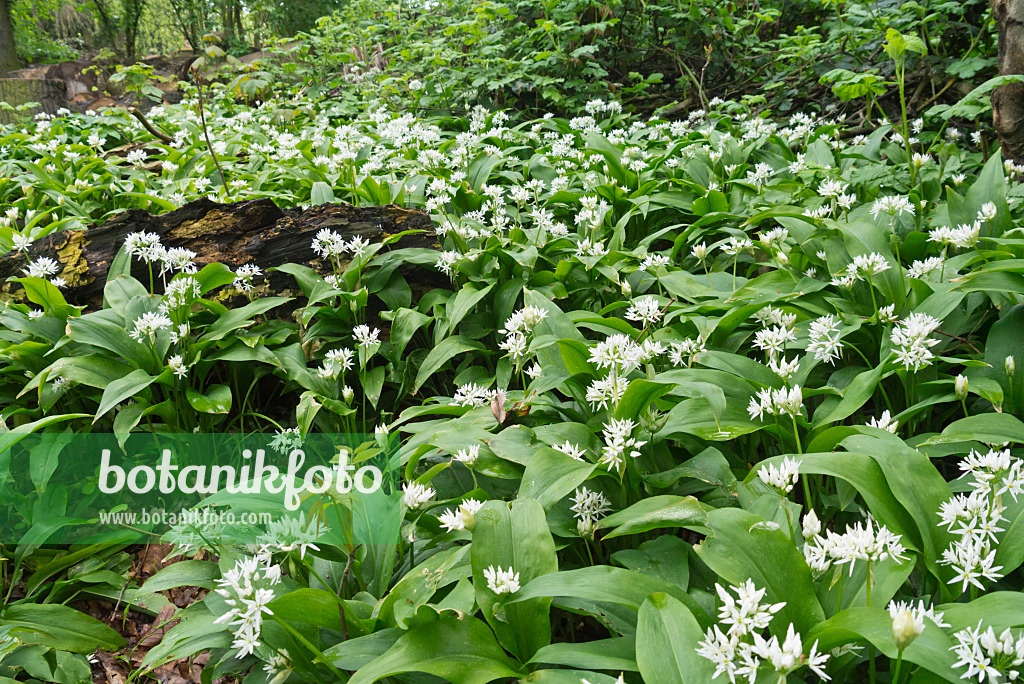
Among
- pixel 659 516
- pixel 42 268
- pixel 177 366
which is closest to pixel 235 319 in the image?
pixel 177 366

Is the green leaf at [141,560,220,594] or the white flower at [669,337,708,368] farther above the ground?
the white flower at [669,337,708,368]

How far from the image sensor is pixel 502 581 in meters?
1.37

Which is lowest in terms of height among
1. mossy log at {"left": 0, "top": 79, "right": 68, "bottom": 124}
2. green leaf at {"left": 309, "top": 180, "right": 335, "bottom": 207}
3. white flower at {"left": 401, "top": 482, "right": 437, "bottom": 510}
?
white flower at {"left": 401, "top": 482, "right": 437, "bottom": 510}

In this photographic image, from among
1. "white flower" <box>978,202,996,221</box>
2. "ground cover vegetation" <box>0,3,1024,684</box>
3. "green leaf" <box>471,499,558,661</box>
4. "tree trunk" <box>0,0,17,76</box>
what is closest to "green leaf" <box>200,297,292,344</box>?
"ground cover vegetation" <box>0,3,1024,684</box>

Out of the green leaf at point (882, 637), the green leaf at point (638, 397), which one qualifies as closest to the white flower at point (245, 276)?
the green leaf at point (638, 397)

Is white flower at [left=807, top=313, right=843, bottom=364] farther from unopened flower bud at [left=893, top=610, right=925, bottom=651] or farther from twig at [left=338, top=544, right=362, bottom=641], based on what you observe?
twig at [left=338, top=544, right=362, bottom=641]

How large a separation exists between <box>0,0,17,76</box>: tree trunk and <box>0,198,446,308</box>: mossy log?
11.0m

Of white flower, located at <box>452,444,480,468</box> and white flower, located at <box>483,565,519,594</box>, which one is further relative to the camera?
white flower, located at <box>452,444,480,468</box>

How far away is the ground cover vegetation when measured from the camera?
1338mm

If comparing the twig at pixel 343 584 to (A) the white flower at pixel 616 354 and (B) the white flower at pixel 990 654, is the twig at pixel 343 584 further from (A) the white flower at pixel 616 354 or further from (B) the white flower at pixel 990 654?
(B) the white flower at pixel 990 654

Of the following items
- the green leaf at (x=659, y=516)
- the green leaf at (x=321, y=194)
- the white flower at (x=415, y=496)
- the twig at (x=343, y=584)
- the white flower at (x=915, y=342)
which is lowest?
the twig at (x=343, y=584)

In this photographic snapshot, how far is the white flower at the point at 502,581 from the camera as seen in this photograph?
4.46 feet

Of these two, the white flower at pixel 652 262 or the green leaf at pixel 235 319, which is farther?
the white flower at pixel 652 262

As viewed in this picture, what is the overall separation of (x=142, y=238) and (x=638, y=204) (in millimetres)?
2754
